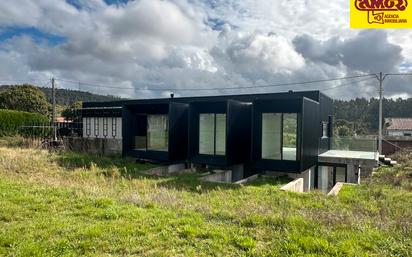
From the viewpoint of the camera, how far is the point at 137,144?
55.5 ft

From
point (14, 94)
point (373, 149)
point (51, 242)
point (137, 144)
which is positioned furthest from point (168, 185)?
point (14, 94)

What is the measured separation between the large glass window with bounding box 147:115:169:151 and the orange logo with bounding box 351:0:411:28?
9468 mm

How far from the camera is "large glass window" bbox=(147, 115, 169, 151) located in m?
15.7

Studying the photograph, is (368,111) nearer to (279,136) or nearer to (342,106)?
(342,106)

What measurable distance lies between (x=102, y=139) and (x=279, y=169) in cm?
1320

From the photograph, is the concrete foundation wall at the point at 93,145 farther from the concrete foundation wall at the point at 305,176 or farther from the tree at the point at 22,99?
the tree at the point at 22,99

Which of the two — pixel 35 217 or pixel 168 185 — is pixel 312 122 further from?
pixel 35 217

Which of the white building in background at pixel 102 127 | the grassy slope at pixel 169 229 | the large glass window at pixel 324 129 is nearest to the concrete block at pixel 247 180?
the grassy slope at pixel 169 229

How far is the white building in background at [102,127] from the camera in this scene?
20.7 m

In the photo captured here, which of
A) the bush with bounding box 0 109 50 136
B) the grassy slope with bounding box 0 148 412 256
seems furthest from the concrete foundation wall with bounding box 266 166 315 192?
the bush with bounding box 0 109 50 136

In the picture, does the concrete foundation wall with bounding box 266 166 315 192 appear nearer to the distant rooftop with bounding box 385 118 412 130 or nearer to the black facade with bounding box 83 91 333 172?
the black facade with bounding box 83 91 333 172

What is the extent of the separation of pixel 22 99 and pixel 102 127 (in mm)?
23703

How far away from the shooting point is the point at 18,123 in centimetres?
2417

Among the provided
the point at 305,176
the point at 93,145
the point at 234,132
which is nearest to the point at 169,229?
the point at 234,132
